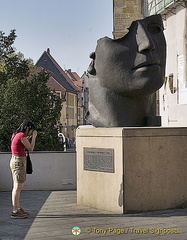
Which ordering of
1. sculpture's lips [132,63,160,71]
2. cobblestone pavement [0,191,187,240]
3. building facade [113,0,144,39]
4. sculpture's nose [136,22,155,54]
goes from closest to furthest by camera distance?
cobblestone pavement [0,191,187,240]
sculpture's nose [136,22,155,54]
sculpture's lips [132,63,160,71]
building facade [113,0,144,39]

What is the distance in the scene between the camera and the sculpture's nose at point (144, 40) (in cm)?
1029

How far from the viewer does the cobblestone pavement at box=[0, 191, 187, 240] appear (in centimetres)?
799

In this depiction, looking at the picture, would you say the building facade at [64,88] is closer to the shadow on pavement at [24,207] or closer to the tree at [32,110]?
the tree at [32,110]

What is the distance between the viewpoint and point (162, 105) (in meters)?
28.4

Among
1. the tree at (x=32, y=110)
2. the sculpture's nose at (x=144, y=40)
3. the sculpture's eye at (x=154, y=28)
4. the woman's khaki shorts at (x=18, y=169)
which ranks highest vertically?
the sculpture's eye at (x=154, y=28)

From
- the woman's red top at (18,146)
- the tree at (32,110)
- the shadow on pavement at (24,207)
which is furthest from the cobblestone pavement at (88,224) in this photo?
the tree at (32,110)

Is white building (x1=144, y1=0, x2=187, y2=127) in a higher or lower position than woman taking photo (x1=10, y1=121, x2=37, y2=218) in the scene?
higher

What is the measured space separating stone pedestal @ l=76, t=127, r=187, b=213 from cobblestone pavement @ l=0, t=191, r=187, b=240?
25cm

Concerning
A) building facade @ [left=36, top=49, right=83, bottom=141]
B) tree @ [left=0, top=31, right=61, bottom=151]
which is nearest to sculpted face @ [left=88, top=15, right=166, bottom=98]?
tree @ [left=0, top=31, right=61, bottom=151]

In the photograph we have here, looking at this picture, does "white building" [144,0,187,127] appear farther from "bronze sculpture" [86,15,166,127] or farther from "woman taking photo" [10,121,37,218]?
"woman taking photo" [10,121,37,218]

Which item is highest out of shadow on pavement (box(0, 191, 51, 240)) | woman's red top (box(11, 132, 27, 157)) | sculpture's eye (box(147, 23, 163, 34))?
sculpture's eye (box(147, 23, 163, 34))

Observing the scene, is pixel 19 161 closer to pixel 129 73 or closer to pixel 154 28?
pixel 129 73

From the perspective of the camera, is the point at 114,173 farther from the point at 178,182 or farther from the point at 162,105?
the point at 162,105

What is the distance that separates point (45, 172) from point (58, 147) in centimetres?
535
